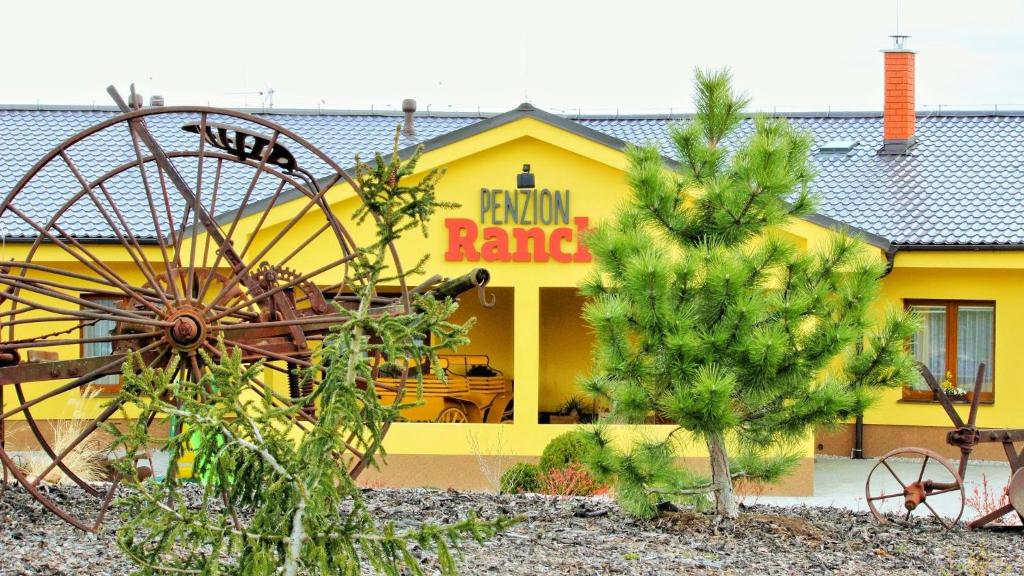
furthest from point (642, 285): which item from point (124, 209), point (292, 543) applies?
point (124, 209)

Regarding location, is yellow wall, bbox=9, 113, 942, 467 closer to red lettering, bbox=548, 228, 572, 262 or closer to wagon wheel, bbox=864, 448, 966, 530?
red lettering, bbox=548, 228, 572, 262

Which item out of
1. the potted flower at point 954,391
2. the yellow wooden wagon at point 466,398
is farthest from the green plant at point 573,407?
the potted flower at point 954,391

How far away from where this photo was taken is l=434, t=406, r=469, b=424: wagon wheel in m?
19.2

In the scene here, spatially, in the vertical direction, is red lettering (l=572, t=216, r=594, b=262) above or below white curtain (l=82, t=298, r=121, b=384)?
above

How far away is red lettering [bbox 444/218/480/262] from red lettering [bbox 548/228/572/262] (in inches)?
37.8

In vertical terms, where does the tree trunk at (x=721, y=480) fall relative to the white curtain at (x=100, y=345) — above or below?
below

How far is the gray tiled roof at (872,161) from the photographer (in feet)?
66.1

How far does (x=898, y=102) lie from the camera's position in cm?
2361

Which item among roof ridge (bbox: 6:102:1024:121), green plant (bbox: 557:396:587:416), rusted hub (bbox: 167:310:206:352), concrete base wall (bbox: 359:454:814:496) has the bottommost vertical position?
concrete base wall (bbox: 359:454:814:496)

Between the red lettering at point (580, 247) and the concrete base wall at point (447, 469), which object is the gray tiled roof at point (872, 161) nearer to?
the red lettering at point (580, 247)

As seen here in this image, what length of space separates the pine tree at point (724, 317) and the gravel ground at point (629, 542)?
1.57 feet

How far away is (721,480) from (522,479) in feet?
18.1

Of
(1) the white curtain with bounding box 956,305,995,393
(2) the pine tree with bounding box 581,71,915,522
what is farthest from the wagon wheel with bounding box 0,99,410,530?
(1) the white curtain with bounding box 956,305,995,393

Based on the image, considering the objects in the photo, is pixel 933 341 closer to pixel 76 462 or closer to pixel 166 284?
pixel 76 462
